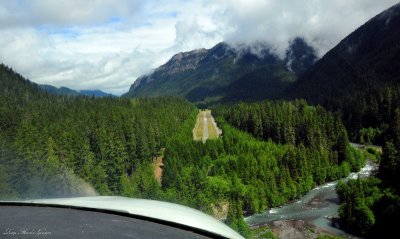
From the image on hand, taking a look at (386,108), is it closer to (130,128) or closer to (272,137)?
(272,137)

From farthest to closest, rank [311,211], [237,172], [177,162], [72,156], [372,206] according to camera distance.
Result: [177,162]
[237,172]
[72,156]
[311,211]
[372,206]

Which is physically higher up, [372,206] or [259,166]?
[259,166]

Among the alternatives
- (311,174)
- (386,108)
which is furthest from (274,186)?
(386,108)

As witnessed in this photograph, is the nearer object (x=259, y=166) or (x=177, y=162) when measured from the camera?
(x=259, y=166)

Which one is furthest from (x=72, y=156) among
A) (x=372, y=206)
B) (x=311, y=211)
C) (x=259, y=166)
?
(x=372, y=206)

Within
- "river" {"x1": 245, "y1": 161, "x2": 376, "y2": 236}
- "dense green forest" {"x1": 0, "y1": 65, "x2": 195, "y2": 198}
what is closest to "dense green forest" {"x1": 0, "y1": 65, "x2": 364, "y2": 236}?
"dense green forest" {"x1": 0, "y1": 65, "x2": 195, "y2": 198}

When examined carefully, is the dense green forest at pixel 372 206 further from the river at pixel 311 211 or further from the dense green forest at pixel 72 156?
the dense green forest at pixel 72 156

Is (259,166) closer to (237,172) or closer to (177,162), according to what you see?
(237,172)
